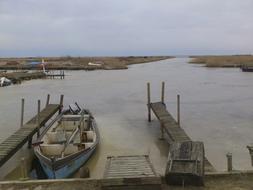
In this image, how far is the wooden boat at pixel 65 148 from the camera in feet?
37.7

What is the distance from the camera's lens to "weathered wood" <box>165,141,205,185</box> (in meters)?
8.49

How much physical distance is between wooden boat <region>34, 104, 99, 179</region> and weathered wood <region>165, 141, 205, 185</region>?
12.7 feet

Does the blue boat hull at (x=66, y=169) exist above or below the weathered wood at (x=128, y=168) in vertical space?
below

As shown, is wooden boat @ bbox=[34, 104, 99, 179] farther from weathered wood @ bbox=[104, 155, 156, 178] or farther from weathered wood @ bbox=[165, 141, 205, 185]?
weathered wood @ bbox=[165, 141, 205, 185]

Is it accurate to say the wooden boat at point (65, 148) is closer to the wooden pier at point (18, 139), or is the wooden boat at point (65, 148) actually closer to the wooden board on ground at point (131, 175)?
the wooden pier at point (18, 139)

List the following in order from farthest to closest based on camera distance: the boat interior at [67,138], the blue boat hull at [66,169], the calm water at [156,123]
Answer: the calm water at [156,123], the boat interior at [67,138], the blue boat hull at [66,169]

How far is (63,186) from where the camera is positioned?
8938 millimetres

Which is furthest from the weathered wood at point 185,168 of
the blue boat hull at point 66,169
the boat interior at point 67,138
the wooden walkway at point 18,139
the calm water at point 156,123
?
the wooden walkway at point 18,139

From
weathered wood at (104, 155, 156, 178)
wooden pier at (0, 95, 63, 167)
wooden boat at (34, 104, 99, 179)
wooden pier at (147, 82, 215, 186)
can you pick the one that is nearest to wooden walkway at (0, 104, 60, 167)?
wooden pier at (0, 95, 63, 167)

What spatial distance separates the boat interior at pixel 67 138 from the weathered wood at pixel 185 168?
4.70m

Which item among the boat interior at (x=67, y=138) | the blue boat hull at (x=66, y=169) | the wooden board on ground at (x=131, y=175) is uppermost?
the wooden board on ground at (x=131, y=175)

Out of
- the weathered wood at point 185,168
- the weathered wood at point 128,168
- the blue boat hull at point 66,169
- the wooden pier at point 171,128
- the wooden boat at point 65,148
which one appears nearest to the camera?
the weathered wood at point 128,168

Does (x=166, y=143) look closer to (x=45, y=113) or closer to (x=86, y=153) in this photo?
(x=86, y=153)

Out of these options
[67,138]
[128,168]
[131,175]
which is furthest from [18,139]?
[131,175]
